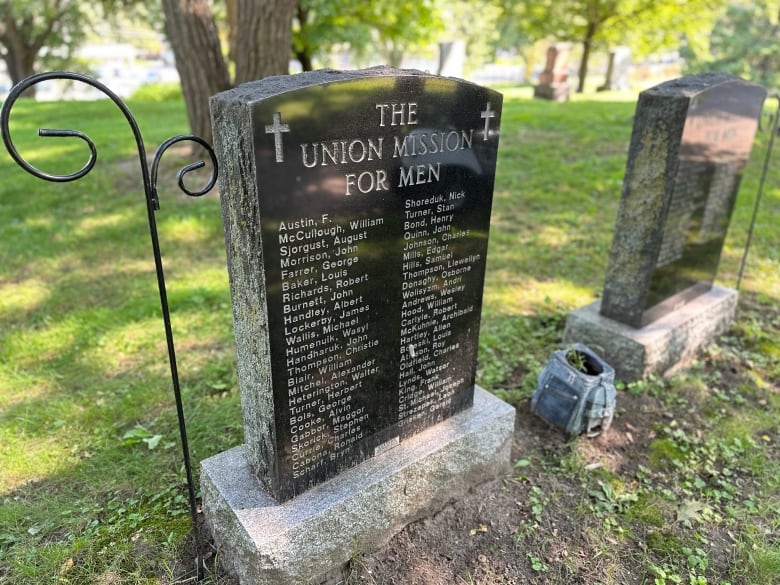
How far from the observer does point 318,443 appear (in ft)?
8.11

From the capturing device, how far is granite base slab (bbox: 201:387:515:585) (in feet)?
7.64

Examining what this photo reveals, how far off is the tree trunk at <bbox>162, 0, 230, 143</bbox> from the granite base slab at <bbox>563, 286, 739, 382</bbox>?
17.2ft

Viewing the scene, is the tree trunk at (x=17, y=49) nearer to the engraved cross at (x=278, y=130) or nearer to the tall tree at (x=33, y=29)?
the tall tree at (x=33, y=29)

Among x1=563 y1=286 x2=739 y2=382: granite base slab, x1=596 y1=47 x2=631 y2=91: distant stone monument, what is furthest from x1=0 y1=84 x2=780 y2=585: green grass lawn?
x1=596 y1=47 x2=631 y2=91: distant stone monument

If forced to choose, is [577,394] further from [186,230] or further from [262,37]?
[262,37]

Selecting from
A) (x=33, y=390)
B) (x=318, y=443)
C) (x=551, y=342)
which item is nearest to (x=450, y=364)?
(x=318, y=443)

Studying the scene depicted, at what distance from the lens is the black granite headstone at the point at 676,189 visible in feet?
11.9

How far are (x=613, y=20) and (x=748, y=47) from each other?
7.87 meters

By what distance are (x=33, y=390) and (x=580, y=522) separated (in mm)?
3608

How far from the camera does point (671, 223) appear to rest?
12.9 feet

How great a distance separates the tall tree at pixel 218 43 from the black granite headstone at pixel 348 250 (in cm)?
475

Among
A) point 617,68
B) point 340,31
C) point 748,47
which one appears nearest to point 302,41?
point 340,31

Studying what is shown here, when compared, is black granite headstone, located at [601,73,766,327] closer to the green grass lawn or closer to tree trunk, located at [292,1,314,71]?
the green grass lawn

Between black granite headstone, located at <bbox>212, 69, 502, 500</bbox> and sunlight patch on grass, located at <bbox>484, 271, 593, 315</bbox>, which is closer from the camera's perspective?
black granite headstone, located at <bbox>212, 69, 502, 500</bbox>
